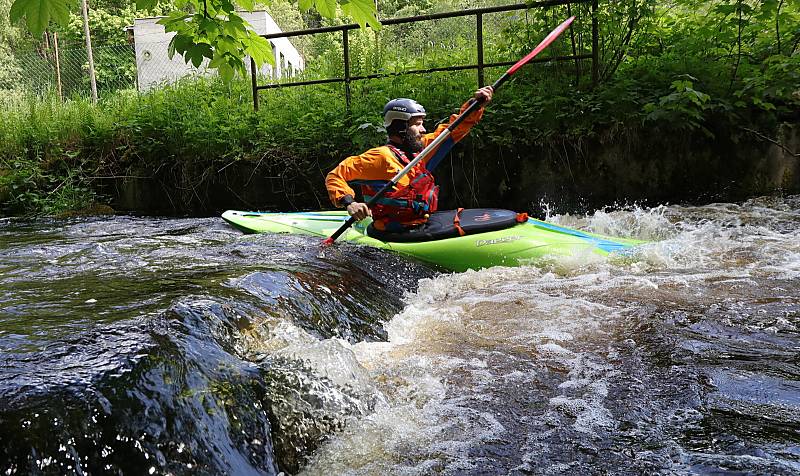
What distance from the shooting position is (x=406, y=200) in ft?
16.0

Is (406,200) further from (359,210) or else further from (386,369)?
(386,369)

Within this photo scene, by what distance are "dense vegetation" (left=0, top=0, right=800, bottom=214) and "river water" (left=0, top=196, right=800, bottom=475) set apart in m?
3.26

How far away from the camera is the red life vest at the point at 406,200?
4.88 m

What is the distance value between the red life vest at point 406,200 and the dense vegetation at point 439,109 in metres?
2.57

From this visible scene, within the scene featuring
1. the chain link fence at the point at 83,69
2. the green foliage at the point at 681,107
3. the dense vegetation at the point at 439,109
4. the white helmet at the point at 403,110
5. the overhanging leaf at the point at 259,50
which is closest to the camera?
the overhanging leaf at the point at 259,50

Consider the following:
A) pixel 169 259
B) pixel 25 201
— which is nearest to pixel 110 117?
pixel 25 201

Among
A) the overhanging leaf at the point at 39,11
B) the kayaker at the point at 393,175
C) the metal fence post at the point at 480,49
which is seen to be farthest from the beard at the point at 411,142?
the overhanging leaf at the point at 39,11

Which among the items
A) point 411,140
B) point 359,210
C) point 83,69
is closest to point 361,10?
point 359,210

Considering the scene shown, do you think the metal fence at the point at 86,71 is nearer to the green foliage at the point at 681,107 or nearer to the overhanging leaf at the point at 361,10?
the green foliage at the point at 681,107

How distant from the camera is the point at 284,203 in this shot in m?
8.30

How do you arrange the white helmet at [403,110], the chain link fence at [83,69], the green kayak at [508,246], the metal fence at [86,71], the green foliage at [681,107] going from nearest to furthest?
1. the green kayak at [508,246]
2. the white helmet at [403,110]
3. the green foliage at [681,107]
4. the metal fence at [86,71]
5. the chain link fence at [83,69]

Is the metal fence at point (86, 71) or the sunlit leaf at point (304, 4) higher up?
the metal fence at point (86, 71)

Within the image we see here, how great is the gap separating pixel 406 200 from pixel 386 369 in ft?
7.52

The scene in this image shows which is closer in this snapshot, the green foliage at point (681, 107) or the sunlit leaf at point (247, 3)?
the sunlit leaf at point (247, 3)
